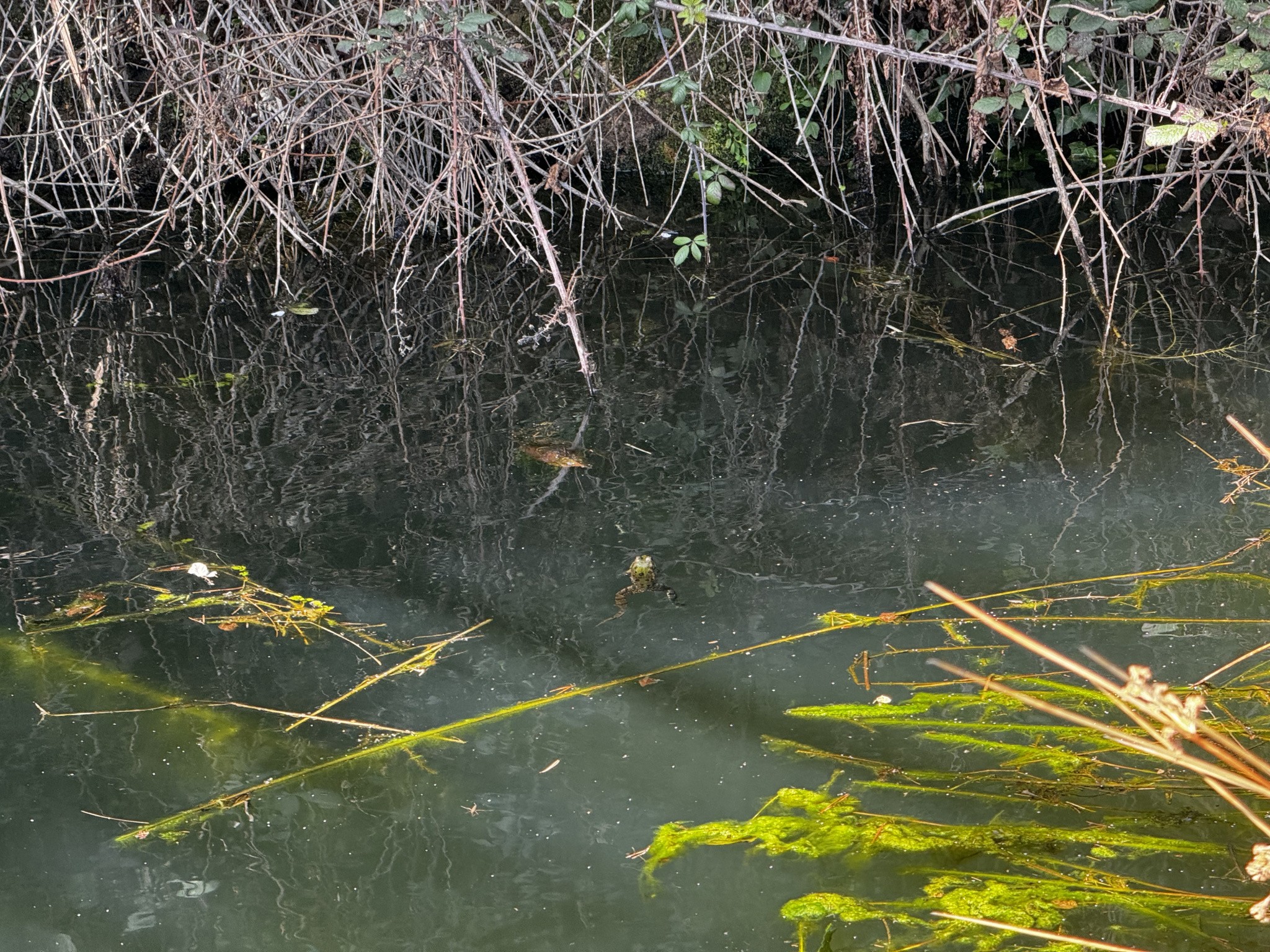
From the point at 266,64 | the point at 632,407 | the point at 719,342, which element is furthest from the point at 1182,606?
the point at 266,64

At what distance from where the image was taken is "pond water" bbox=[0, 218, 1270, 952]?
4.69 ft

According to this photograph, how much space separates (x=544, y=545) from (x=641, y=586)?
0.73ft

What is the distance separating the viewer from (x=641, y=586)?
194 centimetres

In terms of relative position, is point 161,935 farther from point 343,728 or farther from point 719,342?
point 719,342

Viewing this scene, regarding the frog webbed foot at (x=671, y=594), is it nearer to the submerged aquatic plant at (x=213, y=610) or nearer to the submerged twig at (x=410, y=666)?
the submerged twig at (x=410, y=666)

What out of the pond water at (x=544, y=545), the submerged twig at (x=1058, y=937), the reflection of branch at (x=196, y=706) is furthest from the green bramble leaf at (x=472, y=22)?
the submerged twig at (x=1058, y=937)

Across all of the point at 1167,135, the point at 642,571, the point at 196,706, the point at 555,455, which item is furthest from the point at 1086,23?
the point at 196,706

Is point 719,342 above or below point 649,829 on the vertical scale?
above

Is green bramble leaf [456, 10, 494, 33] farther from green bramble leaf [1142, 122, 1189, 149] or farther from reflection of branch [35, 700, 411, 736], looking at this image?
reflection of branch [35, 700, 411, 736]

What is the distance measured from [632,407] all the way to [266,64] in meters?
1.65

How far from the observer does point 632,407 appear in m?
2.62

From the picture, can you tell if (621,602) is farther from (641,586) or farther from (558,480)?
(558,480)

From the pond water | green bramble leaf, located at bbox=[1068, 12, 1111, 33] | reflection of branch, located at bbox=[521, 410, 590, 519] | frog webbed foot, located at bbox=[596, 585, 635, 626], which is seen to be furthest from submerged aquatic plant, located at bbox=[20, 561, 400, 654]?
green bramble leaf, located at bbox=[1068, 12, 1111, 33]

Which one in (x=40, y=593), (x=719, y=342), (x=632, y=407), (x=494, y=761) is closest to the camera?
(x=494, y=761)
